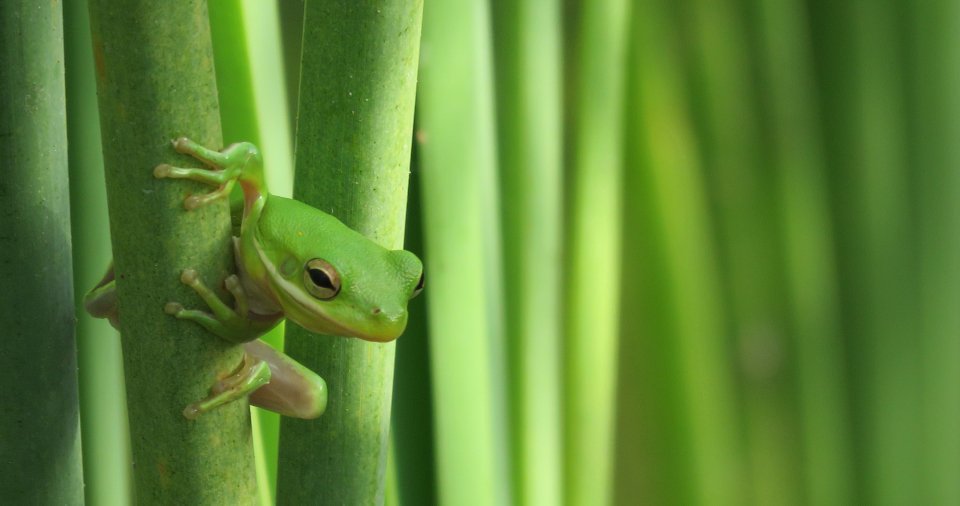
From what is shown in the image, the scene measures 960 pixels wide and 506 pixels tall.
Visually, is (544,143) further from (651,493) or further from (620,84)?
(651,493)

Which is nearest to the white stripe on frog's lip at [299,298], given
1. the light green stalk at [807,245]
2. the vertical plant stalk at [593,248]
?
the vertical plant stalk at [593,248]

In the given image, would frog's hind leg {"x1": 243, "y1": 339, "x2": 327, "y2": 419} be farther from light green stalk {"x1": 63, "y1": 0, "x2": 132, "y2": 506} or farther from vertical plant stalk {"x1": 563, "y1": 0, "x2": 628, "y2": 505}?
vertical plant stalk {"x1": 563, "y1": 0, "x2": 628, "y2": 505}

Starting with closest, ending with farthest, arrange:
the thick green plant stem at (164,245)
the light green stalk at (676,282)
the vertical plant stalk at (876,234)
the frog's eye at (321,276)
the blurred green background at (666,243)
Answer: the thick green plant stem at (164,245), the frog's eye at (321,276), the blurred green background at (666,243), the vertical plant stalk at (876,234), the light green stalk at (676,282)

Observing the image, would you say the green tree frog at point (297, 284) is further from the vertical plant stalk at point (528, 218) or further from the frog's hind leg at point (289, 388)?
the vertical plant stalk at point (528, 218)

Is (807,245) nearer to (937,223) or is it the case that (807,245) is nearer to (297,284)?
(937,223)

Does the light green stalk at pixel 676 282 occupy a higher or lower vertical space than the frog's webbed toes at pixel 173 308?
lower

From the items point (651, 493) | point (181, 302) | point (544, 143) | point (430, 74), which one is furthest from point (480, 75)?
point (651, 493)
